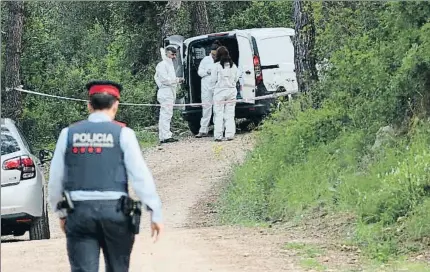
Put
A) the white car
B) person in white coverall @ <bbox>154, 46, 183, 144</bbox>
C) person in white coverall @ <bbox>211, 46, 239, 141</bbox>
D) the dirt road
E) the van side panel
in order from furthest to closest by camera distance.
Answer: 1. the van side panel
2. person in white coverall @ <bbox>154, 46, 183, 144</bbox>
3. person in white coverall @ <bbox>211, 46, 239, 141</bbox>
4. the white car
5. the dirt road

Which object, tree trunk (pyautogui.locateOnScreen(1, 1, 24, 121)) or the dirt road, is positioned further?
tree trunk (pyautogui.locateOnScreen(1, 1, 24, 121))

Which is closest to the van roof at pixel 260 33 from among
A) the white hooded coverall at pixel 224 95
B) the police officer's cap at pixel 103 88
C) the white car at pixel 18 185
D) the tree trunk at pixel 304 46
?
the white hooded coverall at pixel 224 95

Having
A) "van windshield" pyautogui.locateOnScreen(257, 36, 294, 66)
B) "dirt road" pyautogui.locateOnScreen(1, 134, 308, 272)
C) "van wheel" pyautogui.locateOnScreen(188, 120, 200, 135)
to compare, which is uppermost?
"van windshield" pyautogui.locateOnScreen(257, 36, 294, 66)

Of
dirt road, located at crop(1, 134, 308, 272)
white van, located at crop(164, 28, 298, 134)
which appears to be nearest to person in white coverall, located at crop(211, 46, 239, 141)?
white van, located at crop(164, 28, 298, 134)

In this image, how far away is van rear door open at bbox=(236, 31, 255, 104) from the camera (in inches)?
822

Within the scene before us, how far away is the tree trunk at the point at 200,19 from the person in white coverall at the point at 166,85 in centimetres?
787

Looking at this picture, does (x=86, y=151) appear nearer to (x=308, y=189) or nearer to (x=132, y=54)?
(x=308, y=189)

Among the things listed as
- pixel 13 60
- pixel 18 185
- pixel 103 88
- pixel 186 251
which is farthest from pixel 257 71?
pixel 103 88

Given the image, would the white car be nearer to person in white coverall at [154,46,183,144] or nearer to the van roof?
person in white coverall at [154,46,183,144]

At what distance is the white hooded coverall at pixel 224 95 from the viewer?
790 inches

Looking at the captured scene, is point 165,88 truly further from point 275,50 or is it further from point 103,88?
point 103,88

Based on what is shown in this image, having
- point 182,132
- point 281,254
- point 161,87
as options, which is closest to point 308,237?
point 281,254

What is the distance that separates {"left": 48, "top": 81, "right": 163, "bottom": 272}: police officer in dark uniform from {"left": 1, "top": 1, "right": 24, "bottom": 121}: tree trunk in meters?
17.7

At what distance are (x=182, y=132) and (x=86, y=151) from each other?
18200mm
